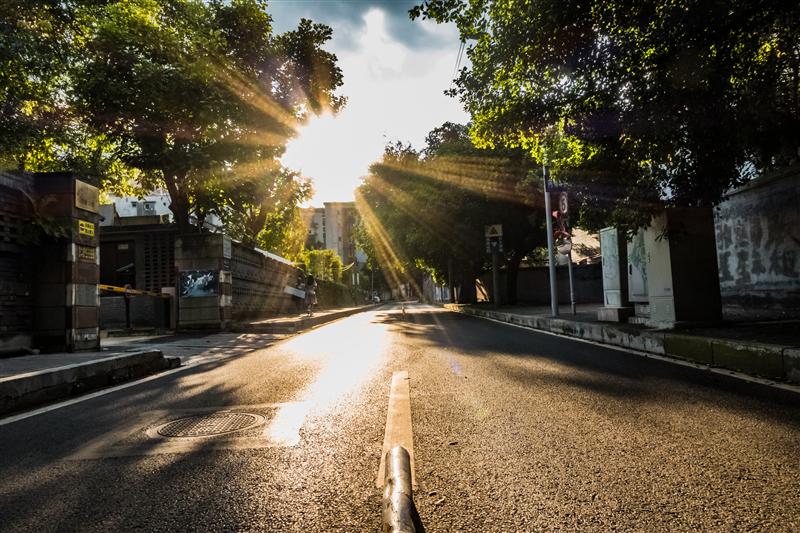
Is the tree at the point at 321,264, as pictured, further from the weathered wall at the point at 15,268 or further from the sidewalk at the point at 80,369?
the weathered wall at the point at 15,268

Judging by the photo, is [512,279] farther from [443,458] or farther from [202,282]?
[443,458]

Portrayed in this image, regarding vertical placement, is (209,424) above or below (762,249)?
below

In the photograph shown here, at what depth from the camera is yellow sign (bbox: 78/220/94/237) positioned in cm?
959

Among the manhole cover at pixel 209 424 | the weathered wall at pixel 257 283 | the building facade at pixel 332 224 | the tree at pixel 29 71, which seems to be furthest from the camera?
the building facade at pixel 332 224

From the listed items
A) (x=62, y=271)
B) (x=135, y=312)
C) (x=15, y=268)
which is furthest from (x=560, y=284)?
(x=15, y=268)

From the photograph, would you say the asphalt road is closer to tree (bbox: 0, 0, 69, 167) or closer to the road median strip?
the road median strip

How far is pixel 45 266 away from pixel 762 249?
15.2 m

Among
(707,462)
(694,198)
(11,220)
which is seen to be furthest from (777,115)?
(11,220)

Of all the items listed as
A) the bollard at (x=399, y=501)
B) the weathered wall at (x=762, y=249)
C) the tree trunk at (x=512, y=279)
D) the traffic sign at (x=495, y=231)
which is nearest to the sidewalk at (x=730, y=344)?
the weathered wall at (x=762, y=249)

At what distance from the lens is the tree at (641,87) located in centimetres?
679

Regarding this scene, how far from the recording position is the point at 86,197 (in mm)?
9828

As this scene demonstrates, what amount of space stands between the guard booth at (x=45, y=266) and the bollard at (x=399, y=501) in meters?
8.89

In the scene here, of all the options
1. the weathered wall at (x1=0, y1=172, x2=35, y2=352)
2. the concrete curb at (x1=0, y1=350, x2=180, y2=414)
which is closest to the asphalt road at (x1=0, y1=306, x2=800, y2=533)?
the concrete curb at (x1=0, y1=350, x2=180, y2=414)

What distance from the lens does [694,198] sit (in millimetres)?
8312
